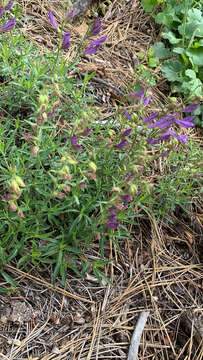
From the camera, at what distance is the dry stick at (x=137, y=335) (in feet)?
8.06

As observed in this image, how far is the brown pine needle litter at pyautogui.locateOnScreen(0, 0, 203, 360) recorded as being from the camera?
7.72 ft

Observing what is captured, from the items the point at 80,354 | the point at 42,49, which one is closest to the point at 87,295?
the point at 80,354

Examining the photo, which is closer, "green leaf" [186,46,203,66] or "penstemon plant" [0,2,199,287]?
"penstemon plant" [0,2,199,287]

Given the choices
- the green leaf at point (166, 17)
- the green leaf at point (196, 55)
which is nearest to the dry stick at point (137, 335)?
the green leaf at point (196, 55)

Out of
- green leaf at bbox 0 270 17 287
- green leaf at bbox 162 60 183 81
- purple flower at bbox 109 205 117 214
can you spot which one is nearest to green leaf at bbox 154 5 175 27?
green leaf at bbox 162 60 183 81

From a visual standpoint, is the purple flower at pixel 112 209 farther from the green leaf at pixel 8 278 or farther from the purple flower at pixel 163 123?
the green leaf at pixel 8 278

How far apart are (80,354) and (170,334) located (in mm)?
711

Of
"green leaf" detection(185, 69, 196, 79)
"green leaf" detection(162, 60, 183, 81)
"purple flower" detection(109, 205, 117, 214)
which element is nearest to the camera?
"purple flower" detection(109, 205, 117, 214)

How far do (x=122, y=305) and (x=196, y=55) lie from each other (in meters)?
3.01

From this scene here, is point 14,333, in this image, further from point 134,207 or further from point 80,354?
point 134,207

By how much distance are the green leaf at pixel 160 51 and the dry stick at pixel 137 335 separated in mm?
2981

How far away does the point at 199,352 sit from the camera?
2.57 meters

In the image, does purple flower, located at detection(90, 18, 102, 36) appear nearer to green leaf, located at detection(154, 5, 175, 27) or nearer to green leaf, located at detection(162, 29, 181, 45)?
green leaf, located at detection(162, 29, 181, 45)

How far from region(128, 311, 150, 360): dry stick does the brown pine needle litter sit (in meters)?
0.03
